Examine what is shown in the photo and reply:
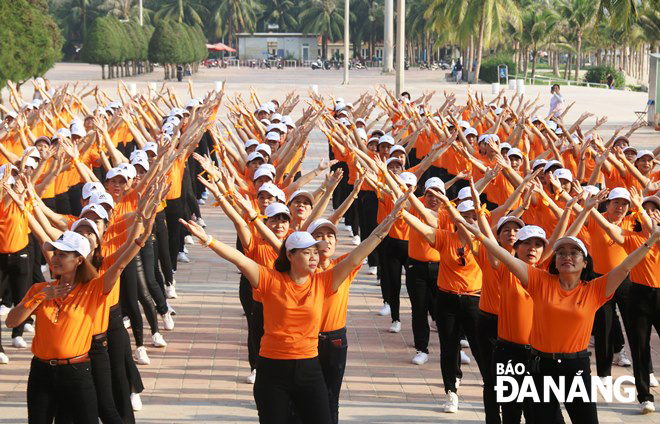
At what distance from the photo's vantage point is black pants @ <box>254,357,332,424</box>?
6.38 metres

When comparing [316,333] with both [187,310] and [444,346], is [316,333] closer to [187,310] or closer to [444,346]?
[444,346]

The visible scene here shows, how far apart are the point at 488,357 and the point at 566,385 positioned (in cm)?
134

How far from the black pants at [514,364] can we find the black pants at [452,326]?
4.36ft

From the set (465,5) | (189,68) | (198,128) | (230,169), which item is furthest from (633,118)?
(189,68)

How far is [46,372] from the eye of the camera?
6.57 meters

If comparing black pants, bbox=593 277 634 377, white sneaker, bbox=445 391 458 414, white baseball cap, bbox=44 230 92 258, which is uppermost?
white baseball cap, bbox=44 230 92 258

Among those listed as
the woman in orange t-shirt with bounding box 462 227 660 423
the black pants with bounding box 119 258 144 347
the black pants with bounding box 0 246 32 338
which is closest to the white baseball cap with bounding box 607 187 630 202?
the woman in orange t-shirt with bounding box 462 227 660 423

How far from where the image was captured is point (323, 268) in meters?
7.50

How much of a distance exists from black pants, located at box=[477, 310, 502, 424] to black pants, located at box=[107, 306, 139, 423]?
2.51m

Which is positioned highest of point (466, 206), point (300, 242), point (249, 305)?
point (300, 242)

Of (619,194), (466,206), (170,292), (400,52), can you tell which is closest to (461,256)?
(466,206)

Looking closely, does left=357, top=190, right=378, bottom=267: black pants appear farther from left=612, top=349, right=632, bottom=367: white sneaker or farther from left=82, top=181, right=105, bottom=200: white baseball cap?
left=82, top=181, right=105, bottom=200: white baseball cap

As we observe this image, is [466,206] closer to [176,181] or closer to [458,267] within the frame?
[458,267]

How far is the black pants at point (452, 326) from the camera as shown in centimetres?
880
